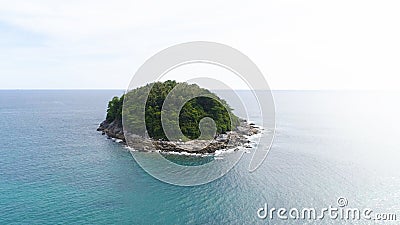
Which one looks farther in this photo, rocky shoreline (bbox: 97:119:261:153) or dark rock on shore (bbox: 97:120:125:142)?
dark rock on shore (bbox: 97:120:125:142)

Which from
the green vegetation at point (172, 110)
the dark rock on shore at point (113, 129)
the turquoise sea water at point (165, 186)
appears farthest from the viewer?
the dark rock on shore at point (113, 129)

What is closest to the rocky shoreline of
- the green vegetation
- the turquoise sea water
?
the green vegetation

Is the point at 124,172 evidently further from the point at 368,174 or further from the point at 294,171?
the point at 368,174

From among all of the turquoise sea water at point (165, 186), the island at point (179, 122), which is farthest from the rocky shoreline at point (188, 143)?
the turquoise sea water at point (165, 186)

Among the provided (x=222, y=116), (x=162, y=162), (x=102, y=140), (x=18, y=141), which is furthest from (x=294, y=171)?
(x=18, y=141)

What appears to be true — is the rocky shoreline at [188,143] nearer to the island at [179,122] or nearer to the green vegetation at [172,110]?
the island at [179,122]

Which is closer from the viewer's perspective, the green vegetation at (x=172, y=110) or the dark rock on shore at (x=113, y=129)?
the green vegetation at (x=172, y=110)

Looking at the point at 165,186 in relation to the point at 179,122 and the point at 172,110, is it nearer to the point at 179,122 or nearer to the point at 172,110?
the point at 179,122

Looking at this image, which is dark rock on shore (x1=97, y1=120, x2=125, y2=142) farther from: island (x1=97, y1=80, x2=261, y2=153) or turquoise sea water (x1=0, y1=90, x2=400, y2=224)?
turquoise sea water (x1=0, y1=90, x2=400, y2=224)
